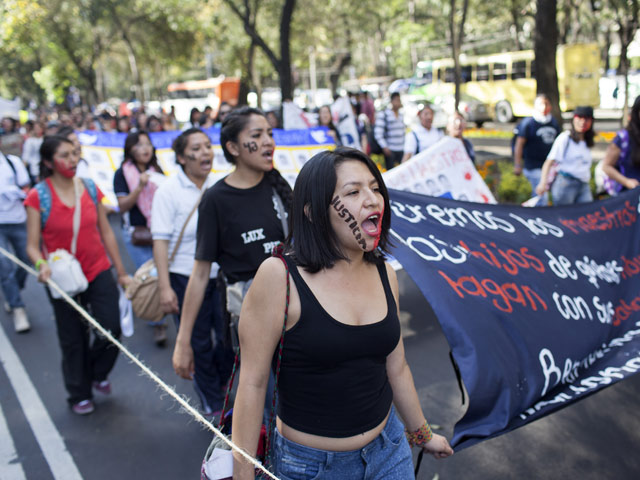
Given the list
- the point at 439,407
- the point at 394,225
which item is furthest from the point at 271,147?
the point at 439,407

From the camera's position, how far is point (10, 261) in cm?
655

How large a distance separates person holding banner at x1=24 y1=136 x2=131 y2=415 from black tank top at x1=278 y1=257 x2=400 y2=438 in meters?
2.76

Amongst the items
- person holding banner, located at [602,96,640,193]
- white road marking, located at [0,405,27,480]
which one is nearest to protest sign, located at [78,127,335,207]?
person holding banner, located at [602,96,640,193]

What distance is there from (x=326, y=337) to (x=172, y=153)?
873 cm

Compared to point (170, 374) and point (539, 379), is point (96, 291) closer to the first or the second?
point (170, 374)

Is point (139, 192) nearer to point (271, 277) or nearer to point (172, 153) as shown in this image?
point (271, 277)

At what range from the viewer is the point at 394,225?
12.0 feet

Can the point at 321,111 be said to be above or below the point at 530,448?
above

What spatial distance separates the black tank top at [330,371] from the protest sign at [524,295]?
0.90m

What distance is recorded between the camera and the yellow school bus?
88.2 feet

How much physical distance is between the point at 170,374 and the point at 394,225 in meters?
2.57

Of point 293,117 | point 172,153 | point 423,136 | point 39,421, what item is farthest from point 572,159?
point 293,117

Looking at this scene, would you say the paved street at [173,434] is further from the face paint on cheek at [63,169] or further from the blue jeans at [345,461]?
the face paint on cheek at [63,169]

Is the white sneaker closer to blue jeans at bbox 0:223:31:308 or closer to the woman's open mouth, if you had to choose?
blue jeans at bbox 0:223:31:308
